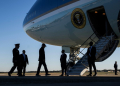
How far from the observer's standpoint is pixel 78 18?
14062 mm

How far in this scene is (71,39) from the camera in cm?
1703

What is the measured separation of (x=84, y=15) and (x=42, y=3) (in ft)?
21.4

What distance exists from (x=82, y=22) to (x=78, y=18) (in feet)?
1.52

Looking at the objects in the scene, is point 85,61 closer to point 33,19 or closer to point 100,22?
point 100,22

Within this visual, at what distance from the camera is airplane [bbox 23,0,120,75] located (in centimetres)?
1260

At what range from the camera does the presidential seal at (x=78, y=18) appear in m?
13.7

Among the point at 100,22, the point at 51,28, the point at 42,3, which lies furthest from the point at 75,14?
the point at 42,3
